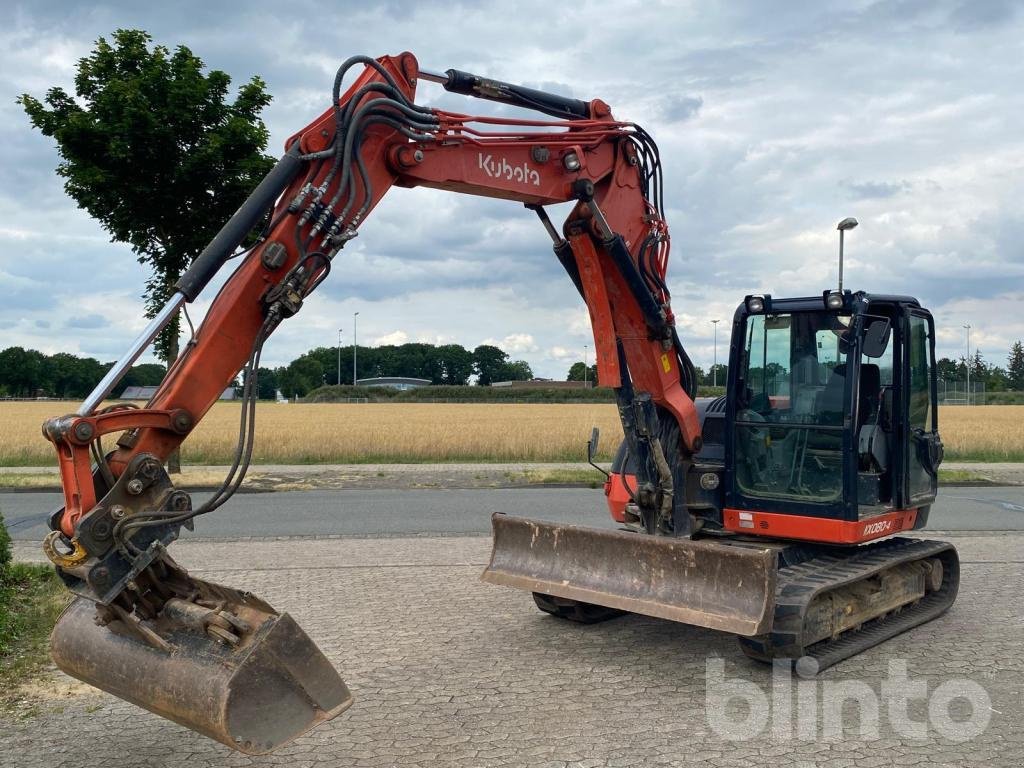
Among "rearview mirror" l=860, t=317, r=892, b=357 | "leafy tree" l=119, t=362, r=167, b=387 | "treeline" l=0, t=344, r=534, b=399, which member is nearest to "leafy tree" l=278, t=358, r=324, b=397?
"treeline" l=0, t=344, r=534, b=399

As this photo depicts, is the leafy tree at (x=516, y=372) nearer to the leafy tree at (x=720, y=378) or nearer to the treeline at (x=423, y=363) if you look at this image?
the treeline at (x=423, y=363)

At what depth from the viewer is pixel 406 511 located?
13.7 meters

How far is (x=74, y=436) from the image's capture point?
4.36 meters

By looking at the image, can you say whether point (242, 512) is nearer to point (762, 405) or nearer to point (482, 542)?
point (482, 542)

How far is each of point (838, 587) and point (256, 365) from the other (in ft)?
13.5

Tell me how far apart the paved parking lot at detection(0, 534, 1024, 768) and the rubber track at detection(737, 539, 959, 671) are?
12 cm

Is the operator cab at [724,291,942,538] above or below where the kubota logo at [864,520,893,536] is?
above

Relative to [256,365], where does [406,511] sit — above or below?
below

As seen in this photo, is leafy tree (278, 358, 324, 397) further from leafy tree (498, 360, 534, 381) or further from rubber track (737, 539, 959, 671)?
rubber track (737, 539, 959, 671)

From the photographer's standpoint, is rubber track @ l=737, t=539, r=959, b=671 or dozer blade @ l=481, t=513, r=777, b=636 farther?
rubber track @ l=737, t=539, r=959, b=671

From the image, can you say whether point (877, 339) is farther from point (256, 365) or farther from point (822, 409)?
point (256, 365)

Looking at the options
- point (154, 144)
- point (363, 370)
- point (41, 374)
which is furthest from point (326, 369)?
point (154, 144)

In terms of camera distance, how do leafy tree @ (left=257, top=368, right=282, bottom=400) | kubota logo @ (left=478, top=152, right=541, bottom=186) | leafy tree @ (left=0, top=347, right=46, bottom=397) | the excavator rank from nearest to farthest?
the excavator
kubota logo @ (left=478, top=152, right=541, bottom=186)
leafy tree @ (left=0, top=347, right=46, bottom=397)
leafy tree @ (left=257, top=368, right=282, bottom=400)

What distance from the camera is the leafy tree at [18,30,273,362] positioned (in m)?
14.3
